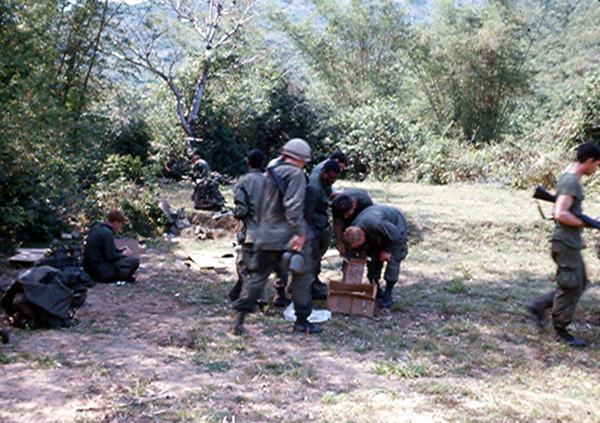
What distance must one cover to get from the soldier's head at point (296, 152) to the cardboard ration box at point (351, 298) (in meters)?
1.41

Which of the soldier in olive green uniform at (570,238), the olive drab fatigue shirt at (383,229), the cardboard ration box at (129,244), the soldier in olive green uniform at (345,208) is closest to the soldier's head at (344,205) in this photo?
the soldier in olive green uniform at (345,208)

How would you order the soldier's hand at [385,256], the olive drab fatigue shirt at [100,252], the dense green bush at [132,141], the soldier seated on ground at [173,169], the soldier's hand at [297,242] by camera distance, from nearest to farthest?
the soldier's hand at [297,242]
the soldier's hand at [385,256]
the olive drab fatigue shirt at [100,252]
the soldier seated on ground at [173,169]
the dense green bush at [132,141]

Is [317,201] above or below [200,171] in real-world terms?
above

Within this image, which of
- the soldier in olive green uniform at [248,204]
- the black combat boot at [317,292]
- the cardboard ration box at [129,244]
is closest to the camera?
the soldier in olive green uniform at [248,204]

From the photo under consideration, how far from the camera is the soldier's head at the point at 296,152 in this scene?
4.75m

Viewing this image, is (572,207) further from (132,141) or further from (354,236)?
(132,141)

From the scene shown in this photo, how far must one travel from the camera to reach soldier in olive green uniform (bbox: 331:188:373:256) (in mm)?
5566

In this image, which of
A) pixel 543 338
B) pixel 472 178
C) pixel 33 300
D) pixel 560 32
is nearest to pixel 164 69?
pixel 472 178

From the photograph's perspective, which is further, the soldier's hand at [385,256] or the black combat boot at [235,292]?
the black combat boot at [235,292]

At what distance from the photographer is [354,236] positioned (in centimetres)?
538

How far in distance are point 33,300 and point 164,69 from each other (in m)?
15.9

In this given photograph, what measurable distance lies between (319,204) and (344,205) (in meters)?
0.30

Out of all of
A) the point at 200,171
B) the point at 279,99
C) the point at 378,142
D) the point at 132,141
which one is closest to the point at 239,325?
the point at 200,171

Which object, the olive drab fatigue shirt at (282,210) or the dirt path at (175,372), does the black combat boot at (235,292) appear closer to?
the dirt path at (175,372)
